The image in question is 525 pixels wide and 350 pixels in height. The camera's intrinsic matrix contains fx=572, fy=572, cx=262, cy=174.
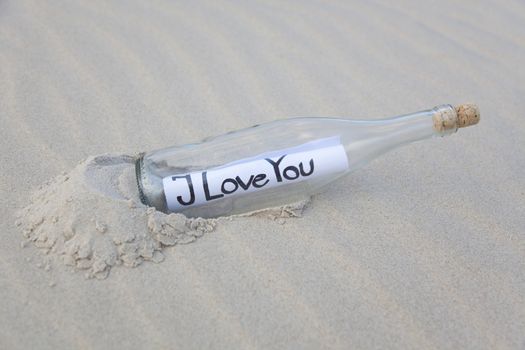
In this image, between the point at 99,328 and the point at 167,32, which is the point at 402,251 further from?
the point at 167,32

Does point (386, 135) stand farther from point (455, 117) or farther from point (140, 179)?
point (140, 179)

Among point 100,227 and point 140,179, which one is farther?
point 140,179

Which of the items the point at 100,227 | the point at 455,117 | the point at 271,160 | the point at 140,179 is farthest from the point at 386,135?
the point at 100,227

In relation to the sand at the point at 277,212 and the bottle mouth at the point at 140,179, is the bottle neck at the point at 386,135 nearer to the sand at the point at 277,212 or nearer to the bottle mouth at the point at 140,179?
the sand at the point at 277,212

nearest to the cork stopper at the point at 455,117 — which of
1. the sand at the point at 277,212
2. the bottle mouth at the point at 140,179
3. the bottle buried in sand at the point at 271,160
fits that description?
the bottle buried in sand at the point at 271,160

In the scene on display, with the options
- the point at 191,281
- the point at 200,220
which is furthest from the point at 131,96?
the point at 191,281

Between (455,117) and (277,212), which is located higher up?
(455,117)
